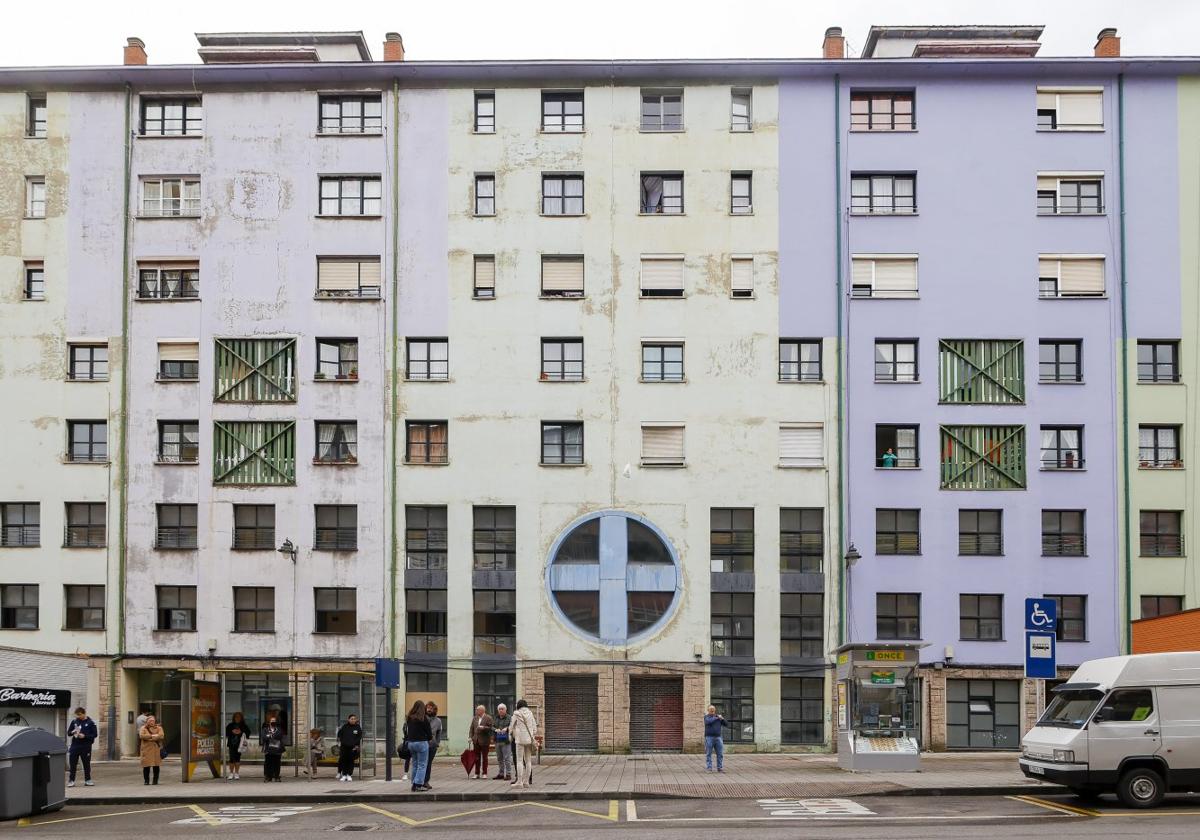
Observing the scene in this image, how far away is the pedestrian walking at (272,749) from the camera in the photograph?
28141 mm

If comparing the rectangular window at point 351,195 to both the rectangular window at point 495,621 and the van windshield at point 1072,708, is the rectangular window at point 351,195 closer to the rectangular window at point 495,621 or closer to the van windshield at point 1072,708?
the rectangular window at point 495,621

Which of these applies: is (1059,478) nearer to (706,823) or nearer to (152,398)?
(706,823)

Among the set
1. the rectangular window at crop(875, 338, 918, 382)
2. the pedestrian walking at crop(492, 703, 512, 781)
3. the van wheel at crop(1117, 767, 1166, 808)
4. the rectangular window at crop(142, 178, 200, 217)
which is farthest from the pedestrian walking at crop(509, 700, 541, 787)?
the rectangular window at crop(142, 178, 200, 217)

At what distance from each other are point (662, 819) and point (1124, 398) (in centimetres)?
2430

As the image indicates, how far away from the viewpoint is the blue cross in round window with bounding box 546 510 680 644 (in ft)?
127

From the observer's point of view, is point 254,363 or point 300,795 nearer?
point 300,795

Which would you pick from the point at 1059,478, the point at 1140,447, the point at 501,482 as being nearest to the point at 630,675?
the point at 501,482

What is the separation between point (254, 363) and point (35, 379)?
6.91 metres

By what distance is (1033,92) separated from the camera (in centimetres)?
3994

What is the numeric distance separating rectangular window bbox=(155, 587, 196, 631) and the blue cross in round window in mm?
11074

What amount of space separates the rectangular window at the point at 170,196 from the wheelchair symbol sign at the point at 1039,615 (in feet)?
92.4

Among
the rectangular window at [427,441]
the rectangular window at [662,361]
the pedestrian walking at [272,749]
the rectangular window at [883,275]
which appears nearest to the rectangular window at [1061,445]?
the rectangular window at [883,275]

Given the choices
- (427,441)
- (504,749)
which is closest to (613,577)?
(427,441)

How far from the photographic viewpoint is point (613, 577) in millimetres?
38750
